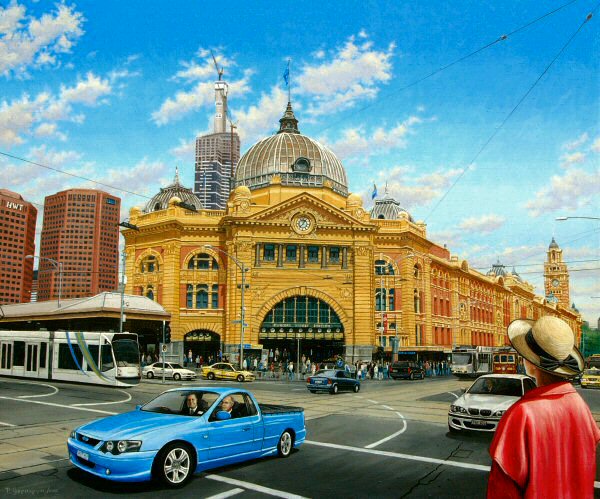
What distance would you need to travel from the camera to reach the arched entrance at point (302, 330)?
55312 millimetres

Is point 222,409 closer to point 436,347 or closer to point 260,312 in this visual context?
point 260,312

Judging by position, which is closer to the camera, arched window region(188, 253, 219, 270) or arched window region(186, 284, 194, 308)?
arched window region(186, 284, 194, 308)

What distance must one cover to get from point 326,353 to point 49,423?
1665 inches

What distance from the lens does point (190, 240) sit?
2291 inches

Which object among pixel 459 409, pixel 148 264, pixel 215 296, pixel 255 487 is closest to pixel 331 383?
pixel 459 409

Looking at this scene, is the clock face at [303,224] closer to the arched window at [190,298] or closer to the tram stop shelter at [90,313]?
Result: the arched window at [190,298]

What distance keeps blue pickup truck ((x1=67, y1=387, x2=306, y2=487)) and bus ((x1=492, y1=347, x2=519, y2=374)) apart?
3397 cm

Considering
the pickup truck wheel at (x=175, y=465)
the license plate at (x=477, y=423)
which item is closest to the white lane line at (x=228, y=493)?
the pickup truck wheel at (x=175, y=465)

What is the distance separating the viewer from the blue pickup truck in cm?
923

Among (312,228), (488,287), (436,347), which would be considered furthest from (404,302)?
(488,287)

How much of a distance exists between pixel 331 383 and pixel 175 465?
69.7ft

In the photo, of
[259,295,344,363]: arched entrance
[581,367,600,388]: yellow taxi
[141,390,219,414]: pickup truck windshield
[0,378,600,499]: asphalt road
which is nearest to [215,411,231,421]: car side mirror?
[141,390,219,414]: pickup truck windshield

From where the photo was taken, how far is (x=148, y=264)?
6012cm

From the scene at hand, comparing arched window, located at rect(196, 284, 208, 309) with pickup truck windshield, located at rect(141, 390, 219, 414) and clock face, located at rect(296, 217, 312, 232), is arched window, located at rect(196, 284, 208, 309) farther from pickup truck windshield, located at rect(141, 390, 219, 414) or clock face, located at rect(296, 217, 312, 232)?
pickup truck windshield, located at rect(141, 390, 219, 414)
